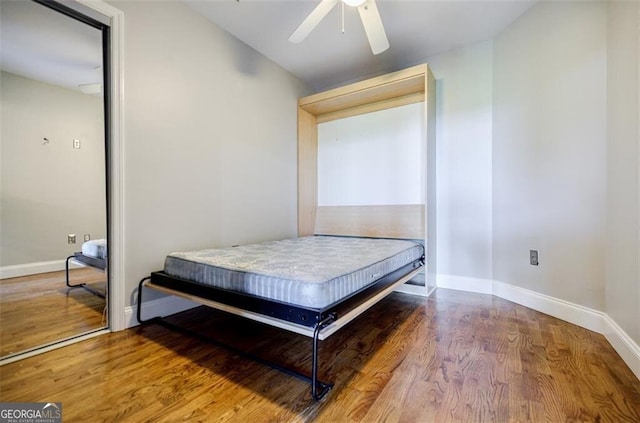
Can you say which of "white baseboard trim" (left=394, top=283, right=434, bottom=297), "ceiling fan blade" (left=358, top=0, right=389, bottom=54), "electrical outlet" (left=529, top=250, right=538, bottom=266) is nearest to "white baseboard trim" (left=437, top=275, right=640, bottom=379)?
"electrical outlet" (left=529, top=250, right=538, bottom=266)

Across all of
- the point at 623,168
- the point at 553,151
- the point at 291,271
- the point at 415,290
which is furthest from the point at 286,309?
the point at 553,151

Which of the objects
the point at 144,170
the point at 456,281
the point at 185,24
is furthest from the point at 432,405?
the point at 185,24

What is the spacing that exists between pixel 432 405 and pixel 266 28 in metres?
3.13

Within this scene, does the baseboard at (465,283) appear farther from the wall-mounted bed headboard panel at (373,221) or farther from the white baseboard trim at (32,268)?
the white baseboard trim at (32,268)

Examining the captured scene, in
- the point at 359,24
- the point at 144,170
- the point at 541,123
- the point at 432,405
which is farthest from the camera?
the point at 359,24

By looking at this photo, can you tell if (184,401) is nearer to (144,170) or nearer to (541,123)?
(144,170)

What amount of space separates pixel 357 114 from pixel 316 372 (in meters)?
3.06

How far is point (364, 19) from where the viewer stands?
1.91 metres

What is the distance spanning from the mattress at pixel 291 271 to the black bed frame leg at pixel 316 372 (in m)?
0.07

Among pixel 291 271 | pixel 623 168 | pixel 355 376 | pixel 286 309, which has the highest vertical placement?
pixel 623 168

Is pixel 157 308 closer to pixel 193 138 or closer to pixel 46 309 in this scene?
pixel 46 309

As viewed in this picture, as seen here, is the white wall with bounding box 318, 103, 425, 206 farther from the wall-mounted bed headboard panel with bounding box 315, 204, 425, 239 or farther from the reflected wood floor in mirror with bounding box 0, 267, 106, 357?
the reflected wood floor in mirror with bounding box 0, 267, 106, 357

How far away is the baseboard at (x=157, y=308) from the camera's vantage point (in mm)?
1988

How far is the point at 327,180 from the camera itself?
3742mm
